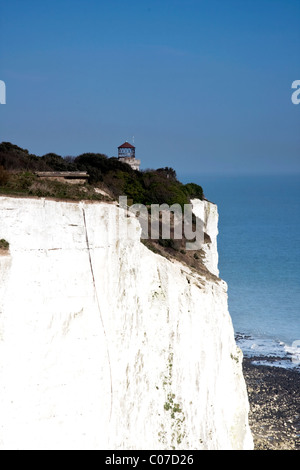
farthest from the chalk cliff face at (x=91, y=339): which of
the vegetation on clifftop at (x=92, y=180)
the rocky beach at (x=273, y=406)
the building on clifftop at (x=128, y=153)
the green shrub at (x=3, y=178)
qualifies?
the building on clifftop at (x=128, y=153)

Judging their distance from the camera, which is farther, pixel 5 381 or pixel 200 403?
pixel 200 403

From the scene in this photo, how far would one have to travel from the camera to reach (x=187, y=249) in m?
36.1

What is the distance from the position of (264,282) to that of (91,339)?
2229 inches

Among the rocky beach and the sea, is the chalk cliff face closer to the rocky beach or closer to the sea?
the rocky beach

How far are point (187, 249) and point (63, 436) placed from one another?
16270 mm

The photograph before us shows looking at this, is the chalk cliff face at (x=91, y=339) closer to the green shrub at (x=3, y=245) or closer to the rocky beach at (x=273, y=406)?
the green shrub at (x=3, y=245)

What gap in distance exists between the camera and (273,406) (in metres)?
39.9

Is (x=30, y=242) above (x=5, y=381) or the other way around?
above

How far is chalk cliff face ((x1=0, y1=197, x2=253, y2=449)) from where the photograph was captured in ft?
67.2

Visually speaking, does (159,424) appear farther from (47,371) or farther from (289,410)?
(289,410)

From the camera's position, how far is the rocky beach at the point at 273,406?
1404 inches

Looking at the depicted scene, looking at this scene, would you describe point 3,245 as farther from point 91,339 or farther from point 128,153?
point 128,153

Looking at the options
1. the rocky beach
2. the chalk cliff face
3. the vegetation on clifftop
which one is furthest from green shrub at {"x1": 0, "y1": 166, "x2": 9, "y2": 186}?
the rocky beach
